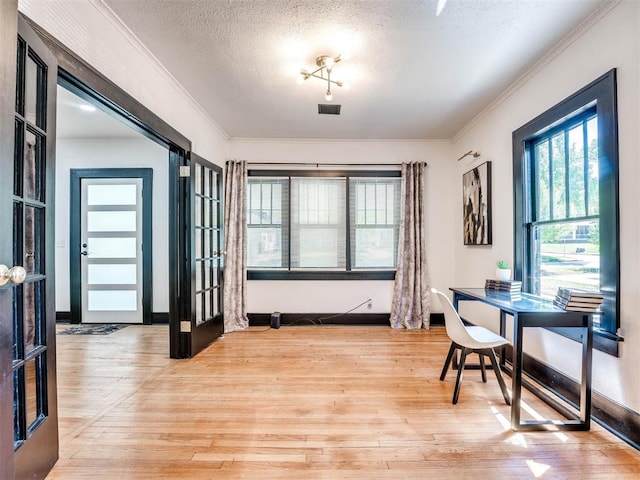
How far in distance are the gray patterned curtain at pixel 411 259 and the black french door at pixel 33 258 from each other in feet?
12.2

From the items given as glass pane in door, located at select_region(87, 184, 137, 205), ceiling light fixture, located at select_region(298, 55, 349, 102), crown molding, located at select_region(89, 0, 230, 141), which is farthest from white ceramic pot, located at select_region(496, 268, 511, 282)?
glass pane in door, located at select_region(87, 184, 137, 205)

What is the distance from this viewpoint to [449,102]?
3.32 meters

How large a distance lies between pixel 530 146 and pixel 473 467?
264 centimetres

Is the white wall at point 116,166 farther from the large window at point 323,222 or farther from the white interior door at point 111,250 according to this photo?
the large window at point 323,222

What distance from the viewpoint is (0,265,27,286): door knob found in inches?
38.8

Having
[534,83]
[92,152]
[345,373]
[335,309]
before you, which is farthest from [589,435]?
[92,152]

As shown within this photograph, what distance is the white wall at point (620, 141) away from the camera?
5.89 feet

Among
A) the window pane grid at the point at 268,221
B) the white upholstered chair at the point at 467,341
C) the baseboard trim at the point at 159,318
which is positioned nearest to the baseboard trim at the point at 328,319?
the window pane grid at the point at 268,221

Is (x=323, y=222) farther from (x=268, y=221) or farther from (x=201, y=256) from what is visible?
(x=201, y=256)

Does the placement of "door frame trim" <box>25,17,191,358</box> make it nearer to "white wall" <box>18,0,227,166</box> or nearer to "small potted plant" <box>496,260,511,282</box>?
"white wall" <box>18,0,227,166</box>

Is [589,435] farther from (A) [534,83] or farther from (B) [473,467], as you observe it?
→ (A) [534,83]

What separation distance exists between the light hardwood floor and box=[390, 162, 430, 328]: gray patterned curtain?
3.47 feet

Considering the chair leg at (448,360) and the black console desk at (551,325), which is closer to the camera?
the black console desk at (551,325)

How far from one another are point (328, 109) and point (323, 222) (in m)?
1.60
